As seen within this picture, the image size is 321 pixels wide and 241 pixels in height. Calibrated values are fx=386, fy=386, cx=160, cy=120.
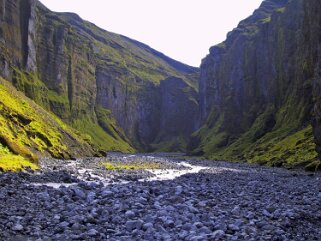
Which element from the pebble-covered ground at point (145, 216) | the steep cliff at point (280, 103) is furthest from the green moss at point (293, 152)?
the pebble-covered ground at point (145, 216)

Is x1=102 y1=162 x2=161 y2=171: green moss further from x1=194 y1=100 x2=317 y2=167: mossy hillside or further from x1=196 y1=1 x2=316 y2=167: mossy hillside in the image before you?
x1=196 y1=1 x2=316 y2=167: mossy hillside

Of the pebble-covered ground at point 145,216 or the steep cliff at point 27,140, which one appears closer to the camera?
the pebble-covered ground at point 145,216

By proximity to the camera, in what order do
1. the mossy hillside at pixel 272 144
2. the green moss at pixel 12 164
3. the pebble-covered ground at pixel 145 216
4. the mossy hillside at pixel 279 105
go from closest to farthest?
1. the pebble-covered ground at pixel 145 216
2. the green moss at pixel 12 164
3. the mossy hillside at pixel 272 144
4. the mossy hillside at pixel 279 105

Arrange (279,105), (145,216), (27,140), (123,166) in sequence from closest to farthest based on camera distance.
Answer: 1. (145,216)
2. (123,166)
3. (27,140)
4. (279,105)

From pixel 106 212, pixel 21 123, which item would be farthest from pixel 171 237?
pixel 21 123

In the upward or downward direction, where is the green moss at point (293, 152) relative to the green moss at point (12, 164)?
upward

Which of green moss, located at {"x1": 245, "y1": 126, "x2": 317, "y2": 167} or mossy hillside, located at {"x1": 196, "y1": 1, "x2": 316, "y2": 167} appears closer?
green moss, located at {"x1": 245, "y1": 126, "x2": 317, "y2": 167}

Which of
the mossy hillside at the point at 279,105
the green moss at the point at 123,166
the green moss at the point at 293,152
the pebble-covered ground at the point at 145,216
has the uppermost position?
the mossy hillside at the point at 279,105

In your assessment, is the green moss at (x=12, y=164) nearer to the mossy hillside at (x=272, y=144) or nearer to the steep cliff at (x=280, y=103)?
the mossy hillside at (x=272, y=144)

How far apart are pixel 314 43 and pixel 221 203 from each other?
113 metres

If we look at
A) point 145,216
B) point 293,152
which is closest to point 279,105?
point 293,152

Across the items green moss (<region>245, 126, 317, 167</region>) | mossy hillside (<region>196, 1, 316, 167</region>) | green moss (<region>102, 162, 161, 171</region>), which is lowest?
green moss (<region>102, 162, 161, 171</region>)

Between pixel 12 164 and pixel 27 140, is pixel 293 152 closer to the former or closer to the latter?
pixel 27 140

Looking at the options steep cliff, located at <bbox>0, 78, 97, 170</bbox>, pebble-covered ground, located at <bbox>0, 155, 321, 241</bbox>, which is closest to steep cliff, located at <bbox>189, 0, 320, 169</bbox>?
steep cliff, located at <bbox>0, 78, 97, 170</bbox>
